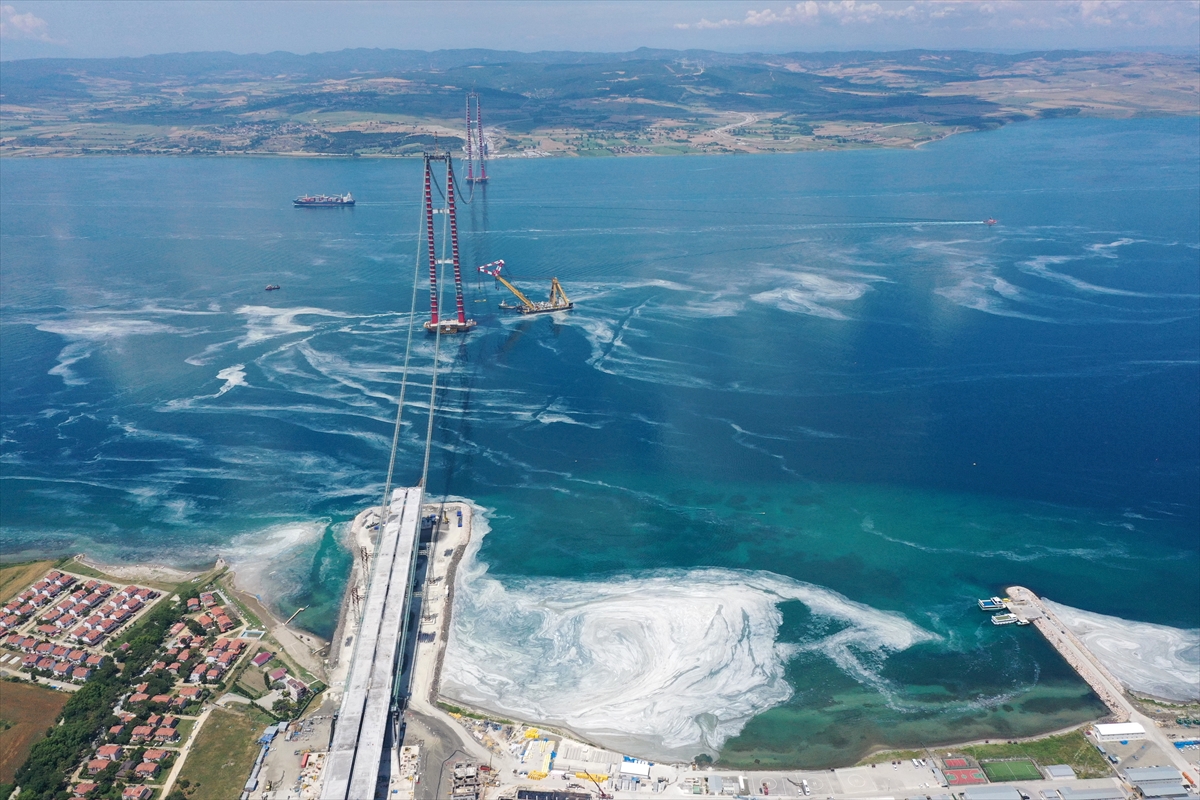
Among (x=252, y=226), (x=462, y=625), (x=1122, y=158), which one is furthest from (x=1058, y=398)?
(x=1122, y=158)

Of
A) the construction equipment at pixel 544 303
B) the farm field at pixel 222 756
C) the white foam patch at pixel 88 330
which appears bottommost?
the farm field at pixel 222 756

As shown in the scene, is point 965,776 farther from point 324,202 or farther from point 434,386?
point 324,202

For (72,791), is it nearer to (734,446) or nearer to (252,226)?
(734,446)

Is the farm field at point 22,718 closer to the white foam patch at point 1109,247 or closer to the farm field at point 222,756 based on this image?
the farm field at point 222,756

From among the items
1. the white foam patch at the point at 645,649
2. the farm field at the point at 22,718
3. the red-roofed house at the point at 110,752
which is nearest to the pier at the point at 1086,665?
the white foam patch at the point at 645,649

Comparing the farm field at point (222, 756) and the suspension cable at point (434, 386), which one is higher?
the suspension cable at point (434, 386)

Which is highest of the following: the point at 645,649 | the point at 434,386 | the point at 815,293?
the point at 815,293

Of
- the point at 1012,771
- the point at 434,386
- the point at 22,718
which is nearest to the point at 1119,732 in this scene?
the point at 1012,771
